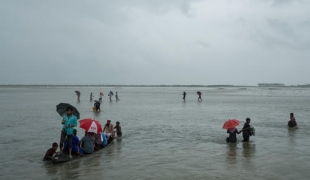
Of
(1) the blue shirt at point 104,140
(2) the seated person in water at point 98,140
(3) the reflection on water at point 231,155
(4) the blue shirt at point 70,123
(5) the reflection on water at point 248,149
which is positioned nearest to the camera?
(3) the reflection on water at point 231,155

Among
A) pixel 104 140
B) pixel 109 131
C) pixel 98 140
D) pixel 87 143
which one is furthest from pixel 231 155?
pixel 109 131

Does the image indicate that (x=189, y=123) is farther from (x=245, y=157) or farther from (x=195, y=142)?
(x=245, y=157)

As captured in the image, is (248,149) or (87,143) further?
(248,149)

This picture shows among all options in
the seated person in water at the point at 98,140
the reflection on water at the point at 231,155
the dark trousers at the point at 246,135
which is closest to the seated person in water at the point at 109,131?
the seated person in water at the point at 98,140

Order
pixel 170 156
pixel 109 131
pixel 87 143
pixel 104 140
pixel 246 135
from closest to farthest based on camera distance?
pixel 170 156
pixel 87 143
pixel 104 140
pixel 246 135
pixel 109 131

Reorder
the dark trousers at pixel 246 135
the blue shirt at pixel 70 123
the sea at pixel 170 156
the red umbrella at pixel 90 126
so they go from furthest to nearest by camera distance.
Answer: the dark trousers at pixel 246 135 → the red umbrella at pixel 90 126 → the blue shirt at pixel 70 123 → the sea at pixel 170 156

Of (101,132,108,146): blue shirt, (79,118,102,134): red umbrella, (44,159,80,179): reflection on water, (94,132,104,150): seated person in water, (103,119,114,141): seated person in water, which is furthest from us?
(103,119,114,141): seated person in water

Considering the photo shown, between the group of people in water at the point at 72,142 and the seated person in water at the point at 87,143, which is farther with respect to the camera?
the seated person in water at the point at 87,143

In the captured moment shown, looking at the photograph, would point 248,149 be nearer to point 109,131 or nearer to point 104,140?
point 104,140

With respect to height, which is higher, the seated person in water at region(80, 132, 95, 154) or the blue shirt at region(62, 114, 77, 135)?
the blue shirt at region(62, 114, 77, 135)

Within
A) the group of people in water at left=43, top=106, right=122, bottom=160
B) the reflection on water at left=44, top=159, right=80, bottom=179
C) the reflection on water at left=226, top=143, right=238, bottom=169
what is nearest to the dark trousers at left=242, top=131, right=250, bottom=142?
the reflection on water at left=226, top=143, right=238, bottom=169

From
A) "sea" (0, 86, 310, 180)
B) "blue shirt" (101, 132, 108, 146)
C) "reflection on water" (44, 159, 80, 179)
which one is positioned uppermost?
"blue shirt" (101, 132, 108, 146)

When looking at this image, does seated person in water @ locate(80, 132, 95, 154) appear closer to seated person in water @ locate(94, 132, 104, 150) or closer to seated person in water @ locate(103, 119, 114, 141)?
seated person in water @ locate(94, 132, 104, 150)

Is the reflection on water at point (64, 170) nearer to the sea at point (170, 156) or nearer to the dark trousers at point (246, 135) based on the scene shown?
the sea at point (170, 156)
